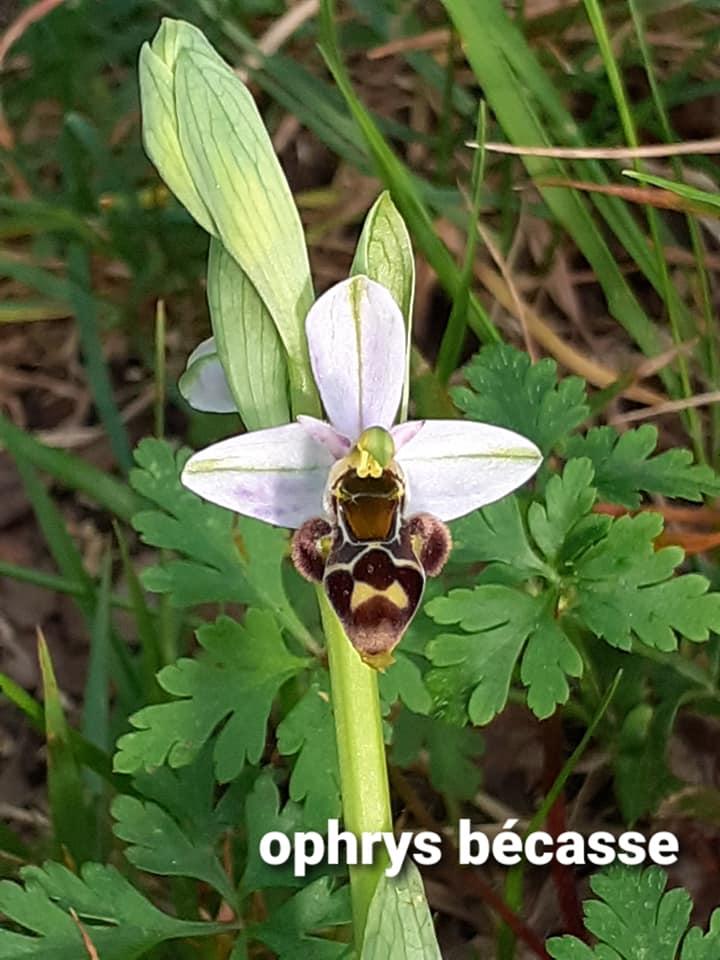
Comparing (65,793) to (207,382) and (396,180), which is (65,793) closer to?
(207,382)

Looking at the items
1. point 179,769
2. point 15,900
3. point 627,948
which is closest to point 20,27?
point 179,769

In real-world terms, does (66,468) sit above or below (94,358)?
below

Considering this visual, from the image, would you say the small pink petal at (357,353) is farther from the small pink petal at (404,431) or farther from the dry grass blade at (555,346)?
the dry grass blade at (555,346)

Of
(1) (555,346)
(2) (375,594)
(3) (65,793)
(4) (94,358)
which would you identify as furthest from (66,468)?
(2) (375,594)

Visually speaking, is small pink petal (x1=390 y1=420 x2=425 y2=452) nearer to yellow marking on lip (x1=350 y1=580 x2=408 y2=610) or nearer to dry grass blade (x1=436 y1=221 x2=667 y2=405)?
yellow marking on lip (x1=350 y1=580 x2=408 y2=610)

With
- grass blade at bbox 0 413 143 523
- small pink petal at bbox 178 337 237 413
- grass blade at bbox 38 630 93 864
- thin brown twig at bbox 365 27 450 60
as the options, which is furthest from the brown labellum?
thin brown twig at bbox 365 27 450 60

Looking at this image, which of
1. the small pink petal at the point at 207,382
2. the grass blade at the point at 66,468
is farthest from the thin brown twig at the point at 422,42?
the small pink petal at the point at 207,382

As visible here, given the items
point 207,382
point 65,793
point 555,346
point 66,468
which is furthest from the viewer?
point 555,346

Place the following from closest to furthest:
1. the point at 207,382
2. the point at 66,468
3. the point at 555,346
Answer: the point at 207,382 → the point at 66,468 → the point at 555,346
